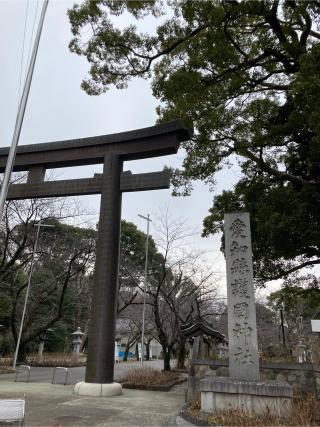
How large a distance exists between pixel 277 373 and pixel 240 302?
9.63 feet

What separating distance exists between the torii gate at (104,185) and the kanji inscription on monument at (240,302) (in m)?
3.22

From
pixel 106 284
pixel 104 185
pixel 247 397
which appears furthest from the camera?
pixel 104 185

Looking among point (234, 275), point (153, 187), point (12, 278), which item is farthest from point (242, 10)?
point (12, 278)

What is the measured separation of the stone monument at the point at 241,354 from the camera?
6605 millimetres

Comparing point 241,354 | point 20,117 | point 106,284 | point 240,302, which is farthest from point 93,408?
point 20,117

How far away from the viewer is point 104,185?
1197cm

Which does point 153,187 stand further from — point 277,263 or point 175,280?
point 175,280

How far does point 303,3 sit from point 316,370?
9.64 m

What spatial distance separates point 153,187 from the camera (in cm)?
1135

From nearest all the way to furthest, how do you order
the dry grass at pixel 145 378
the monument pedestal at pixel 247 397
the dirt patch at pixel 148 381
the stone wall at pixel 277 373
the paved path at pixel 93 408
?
the monument pedestal at pixel 247 397 < the paved path at pixel 93 408 < the stone wall at pixel 277 373 < the dirt patch at pixel 148 381 < the dry grass at pixel 145 378

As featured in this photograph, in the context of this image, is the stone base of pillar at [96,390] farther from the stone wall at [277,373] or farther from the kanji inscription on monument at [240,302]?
the kanji inscription on monument at [240,302]

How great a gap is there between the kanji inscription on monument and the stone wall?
1.77 meters

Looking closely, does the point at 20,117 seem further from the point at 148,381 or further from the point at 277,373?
the point at 148,381

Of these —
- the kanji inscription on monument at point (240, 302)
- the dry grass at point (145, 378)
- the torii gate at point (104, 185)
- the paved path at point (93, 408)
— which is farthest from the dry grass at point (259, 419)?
the dry grass at point (145, 378)
